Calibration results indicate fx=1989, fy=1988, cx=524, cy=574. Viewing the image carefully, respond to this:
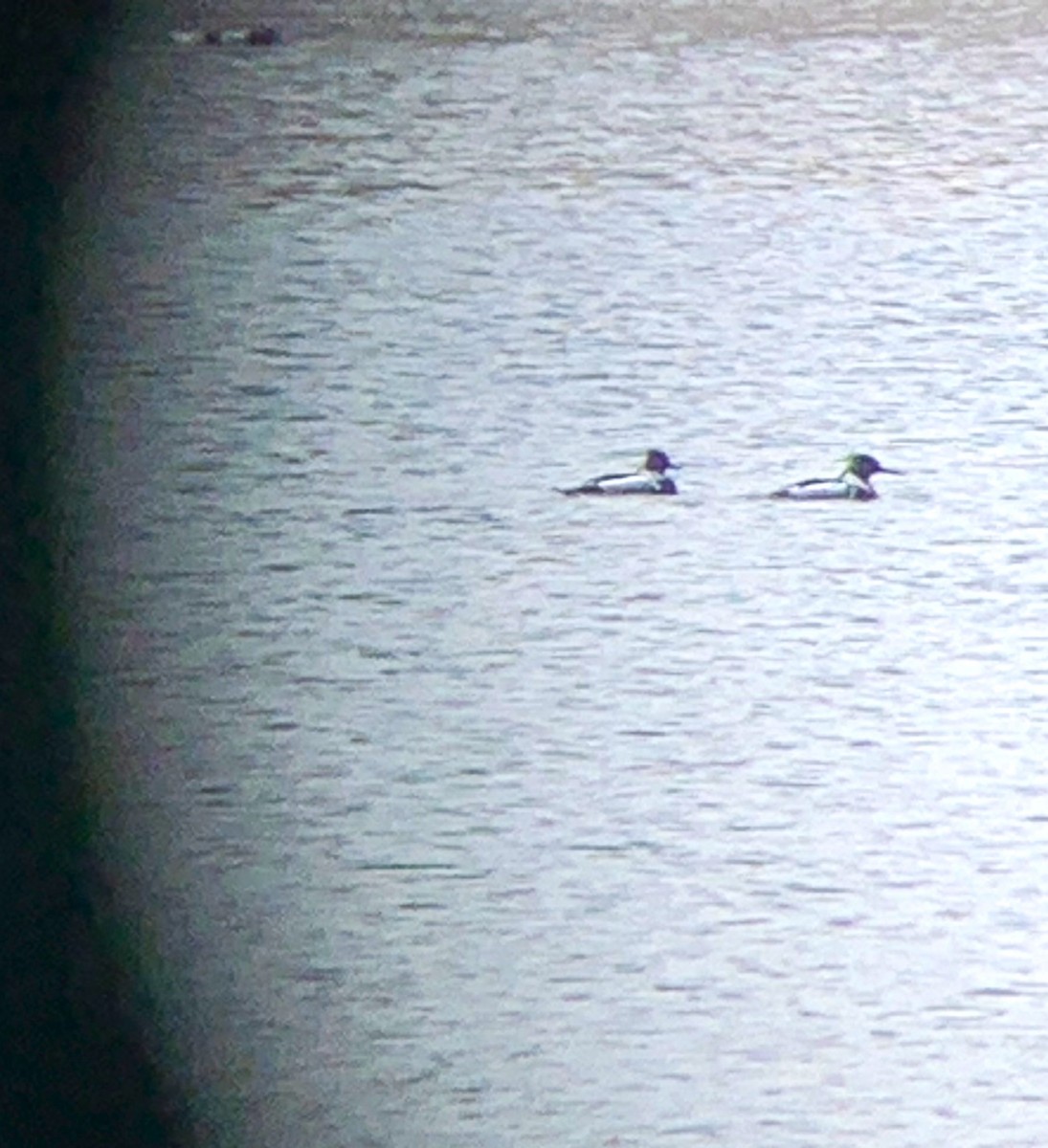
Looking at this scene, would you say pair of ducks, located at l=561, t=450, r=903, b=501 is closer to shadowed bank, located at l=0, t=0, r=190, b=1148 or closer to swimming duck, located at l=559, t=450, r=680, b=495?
swimming duck, located at l=559, t=450, r=680, b=495

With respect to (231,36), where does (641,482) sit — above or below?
below

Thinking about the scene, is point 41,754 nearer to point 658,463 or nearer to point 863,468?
point 658,463

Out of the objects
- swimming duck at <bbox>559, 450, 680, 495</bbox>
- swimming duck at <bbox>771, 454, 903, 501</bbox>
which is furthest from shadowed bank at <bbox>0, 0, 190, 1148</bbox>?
swimming duck at <bbox>771, 454, 903, 501</bbox>

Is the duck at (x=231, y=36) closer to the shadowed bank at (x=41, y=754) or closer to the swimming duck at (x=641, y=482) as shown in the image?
the shadowed bank at (x=41, y=754)

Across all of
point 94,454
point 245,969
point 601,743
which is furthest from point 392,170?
point 245,969

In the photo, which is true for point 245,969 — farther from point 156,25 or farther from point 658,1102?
point 156,25

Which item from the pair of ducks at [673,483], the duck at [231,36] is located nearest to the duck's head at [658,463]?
the pair of ducks at [673,483]

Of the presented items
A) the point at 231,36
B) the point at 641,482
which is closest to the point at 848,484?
the point at 641,482
